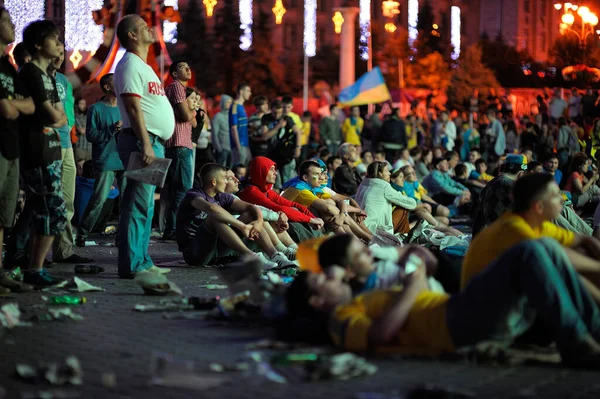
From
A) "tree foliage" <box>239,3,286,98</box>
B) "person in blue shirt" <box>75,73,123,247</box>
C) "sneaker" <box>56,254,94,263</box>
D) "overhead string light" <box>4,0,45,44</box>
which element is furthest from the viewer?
"tree foliage" <box>239,3,286,98</box>

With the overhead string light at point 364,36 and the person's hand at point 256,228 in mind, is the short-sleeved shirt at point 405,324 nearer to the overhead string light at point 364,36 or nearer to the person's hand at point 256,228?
the person's hand at point 256,228

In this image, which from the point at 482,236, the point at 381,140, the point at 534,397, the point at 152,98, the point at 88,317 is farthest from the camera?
the point at 381,140

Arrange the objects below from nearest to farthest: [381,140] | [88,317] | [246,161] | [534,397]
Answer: [534,397] → [88,317] → [246,161] → [381,140]

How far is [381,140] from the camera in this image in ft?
88.4

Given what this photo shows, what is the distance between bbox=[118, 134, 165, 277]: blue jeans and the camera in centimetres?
1002

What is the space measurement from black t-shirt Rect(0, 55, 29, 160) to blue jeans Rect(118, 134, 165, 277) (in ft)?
4.16

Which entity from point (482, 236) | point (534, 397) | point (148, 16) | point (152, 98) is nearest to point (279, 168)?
point (148, 16)

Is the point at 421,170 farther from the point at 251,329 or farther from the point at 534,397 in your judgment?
the point at 534,397

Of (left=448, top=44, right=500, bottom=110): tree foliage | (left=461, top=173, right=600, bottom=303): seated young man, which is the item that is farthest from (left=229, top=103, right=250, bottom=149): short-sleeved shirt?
(left=448, top=44, right=500, bottom=110): tree foliage

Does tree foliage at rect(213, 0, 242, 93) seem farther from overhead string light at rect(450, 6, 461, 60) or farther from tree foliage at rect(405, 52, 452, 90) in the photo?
overhead string light at rect(450, 6, 461, 60)

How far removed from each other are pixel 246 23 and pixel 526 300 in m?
74.7

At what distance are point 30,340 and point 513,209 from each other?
280 cm

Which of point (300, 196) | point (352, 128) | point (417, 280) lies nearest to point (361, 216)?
point (300, 196)

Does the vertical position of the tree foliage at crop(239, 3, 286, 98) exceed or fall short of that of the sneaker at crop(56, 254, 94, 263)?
it exceeds it
